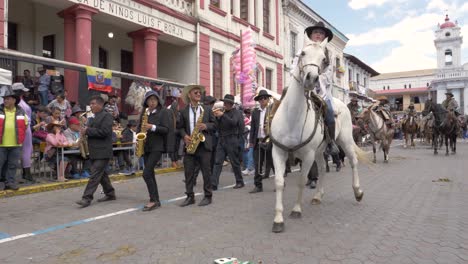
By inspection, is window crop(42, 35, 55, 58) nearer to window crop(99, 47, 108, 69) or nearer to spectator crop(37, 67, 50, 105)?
window crop(99, 47, 108, 69)

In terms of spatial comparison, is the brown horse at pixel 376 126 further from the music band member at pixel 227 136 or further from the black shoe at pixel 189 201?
the black shoe at pixel 189 201

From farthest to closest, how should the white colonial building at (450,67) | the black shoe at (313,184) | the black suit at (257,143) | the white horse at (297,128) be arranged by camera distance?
the white colonial building at (450,67), the black shoe at (313,184), the black suit at (257,143), the white horse at (297,128)

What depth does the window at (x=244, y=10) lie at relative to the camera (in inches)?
839

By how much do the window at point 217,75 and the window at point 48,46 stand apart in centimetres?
736

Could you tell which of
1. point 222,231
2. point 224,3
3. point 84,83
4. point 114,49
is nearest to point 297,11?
point 224,3

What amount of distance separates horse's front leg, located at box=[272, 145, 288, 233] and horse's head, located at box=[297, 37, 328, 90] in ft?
3.66

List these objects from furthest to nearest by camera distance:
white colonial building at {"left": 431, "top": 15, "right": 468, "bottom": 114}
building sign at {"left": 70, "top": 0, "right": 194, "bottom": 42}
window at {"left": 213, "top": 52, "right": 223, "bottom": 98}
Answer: white colonial building at {"left": 431, "top": 15, "right": 468, "bottom": 114} → window at {"left": 213, "top": 52, "right": 223, "bottom": 98} → building sign at {"left": 70, "top": 0, "right": 194, "bottom": 42}

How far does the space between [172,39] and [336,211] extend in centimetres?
1311

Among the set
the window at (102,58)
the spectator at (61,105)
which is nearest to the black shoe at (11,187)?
the spectator at (61,105)

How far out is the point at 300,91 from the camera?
16.2 ft

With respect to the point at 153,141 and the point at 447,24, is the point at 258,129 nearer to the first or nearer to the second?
the point at 153,141

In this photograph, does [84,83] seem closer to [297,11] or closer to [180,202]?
[180,202]

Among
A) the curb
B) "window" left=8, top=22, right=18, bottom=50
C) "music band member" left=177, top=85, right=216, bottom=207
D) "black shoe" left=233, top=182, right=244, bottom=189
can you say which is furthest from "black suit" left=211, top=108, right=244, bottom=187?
"window" left=8, top=22, right=18, bottom=50

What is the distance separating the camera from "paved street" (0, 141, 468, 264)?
3.98 metres
